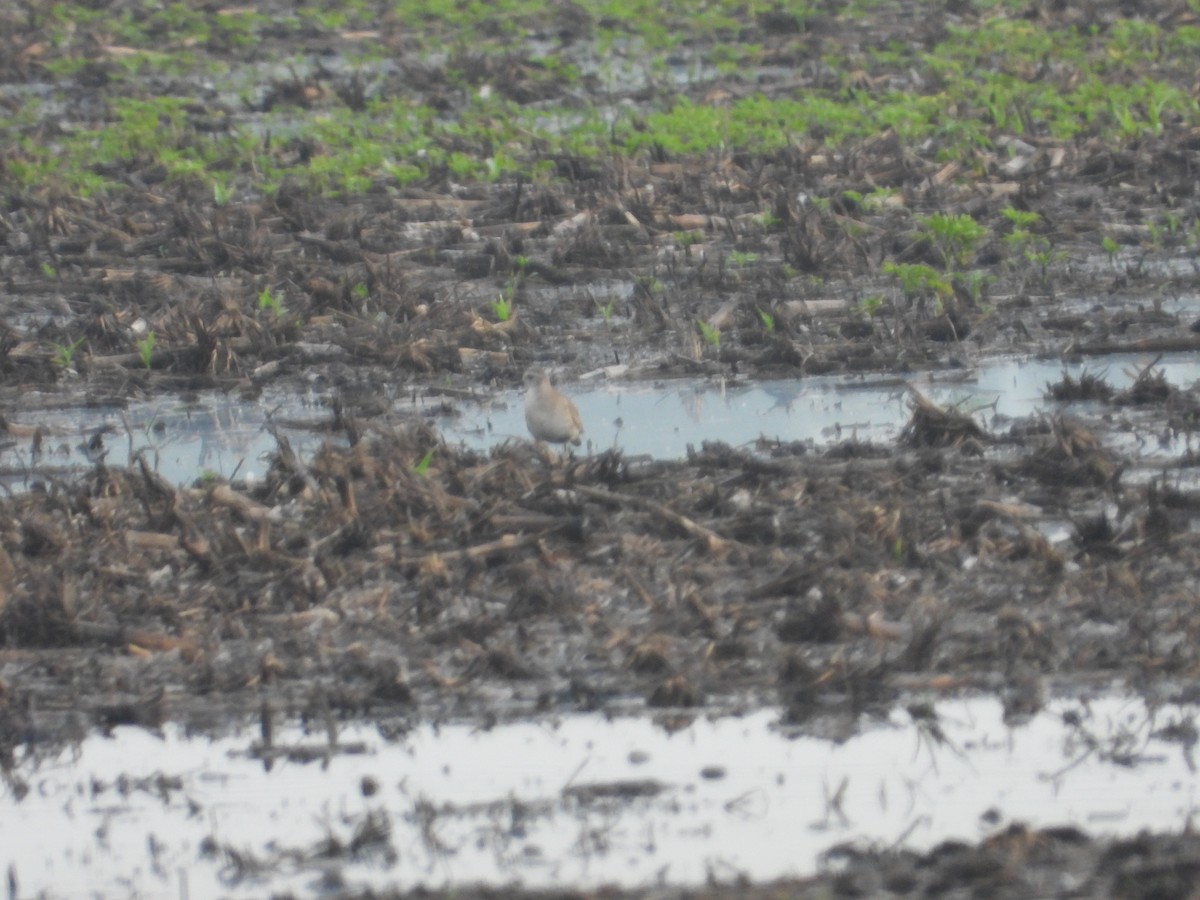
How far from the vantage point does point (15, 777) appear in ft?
16.8

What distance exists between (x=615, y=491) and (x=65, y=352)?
314cm

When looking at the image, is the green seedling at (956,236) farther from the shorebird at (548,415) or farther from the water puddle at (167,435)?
the water puddle at (167,435)

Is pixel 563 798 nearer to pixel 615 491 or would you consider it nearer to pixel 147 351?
pixel 615 491

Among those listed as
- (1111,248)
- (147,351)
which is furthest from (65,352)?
(1111,248)

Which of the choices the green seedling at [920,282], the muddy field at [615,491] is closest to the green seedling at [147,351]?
the muddy field at [615,491]

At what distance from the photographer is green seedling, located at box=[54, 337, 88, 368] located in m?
8.66

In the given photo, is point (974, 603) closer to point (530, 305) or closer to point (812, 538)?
point (812, 538)

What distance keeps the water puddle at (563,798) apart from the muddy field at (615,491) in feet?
0.49

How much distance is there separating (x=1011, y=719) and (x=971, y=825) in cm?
58

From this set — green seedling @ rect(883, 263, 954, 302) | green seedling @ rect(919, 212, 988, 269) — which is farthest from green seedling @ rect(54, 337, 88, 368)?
green seedling @ rect(919, 212, 988, 269)

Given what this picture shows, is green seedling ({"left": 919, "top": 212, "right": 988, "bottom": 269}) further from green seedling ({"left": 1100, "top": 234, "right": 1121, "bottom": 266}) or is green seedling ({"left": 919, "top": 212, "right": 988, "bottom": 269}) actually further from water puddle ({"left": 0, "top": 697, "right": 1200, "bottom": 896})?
water puddle ({"left": 0, "top": 697, "right": 1200, "bottom": 896})

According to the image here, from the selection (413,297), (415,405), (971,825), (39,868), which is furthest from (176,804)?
(413,297)

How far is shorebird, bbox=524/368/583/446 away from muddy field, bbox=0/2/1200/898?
0.49 feet

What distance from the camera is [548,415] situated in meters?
7.20
